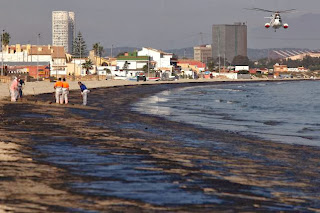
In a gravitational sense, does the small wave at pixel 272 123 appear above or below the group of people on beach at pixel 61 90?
below

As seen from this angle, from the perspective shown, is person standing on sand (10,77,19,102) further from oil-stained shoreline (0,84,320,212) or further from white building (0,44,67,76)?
white building (0,44,67,76)

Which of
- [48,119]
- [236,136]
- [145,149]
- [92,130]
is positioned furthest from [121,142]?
[48,119]

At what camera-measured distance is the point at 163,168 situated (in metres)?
15.1

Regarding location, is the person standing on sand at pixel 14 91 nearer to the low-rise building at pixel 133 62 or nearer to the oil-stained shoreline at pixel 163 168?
the oil-stained shoreline at pixel 163 168

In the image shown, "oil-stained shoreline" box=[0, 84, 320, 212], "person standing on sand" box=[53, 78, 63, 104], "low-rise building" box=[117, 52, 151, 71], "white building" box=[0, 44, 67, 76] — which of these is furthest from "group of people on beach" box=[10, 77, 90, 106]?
"low-rise building" box=[117, 52, 151, 71]

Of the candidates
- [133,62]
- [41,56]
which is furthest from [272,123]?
[133,62]

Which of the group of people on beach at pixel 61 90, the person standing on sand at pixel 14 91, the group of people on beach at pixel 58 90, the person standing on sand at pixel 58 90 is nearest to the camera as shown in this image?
the person standing on sand at pixel 58 90

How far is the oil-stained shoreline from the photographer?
10891mm

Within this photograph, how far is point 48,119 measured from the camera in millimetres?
28719

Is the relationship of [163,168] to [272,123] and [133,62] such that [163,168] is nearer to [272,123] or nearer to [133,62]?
[272,123]

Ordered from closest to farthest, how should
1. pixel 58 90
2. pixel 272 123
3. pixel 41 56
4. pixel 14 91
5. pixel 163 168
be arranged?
pixel 163 168
pixel 272 123
pixel 58 90
pixel 14 91
pixel 41 56

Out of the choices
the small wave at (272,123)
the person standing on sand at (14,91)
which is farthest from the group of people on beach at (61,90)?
the small wave at (272,123)

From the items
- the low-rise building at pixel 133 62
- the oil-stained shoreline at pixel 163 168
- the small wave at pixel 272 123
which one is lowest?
the small wave at pixel 272 123

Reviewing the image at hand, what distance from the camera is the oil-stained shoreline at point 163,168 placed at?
10.9 metres
